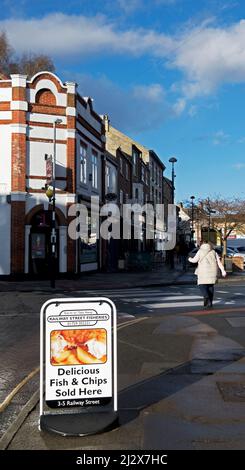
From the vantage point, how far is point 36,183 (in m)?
23.6

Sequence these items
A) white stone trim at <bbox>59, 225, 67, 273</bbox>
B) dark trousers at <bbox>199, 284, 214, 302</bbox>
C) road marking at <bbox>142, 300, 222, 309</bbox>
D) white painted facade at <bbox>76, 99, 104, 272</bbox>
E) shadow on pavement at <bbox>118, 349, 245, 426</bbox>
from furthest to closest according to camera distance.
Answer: white painted facade at <bbox>76, 99, 104, 272</bbox>
white stone trim at <bbox>59, 225, 67, 273</bbox>
road marking at <bbox>142, 300, 222, 309</bbox>
dark trousers at <bbox>199, 284, 214, 302</bbox>
shadow on pavement at <bbox>118, 349, 245, 426</bbox>

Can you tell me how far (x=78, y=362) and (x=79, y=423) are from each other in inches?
20.8

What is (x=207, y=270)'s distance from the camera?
1254 cm

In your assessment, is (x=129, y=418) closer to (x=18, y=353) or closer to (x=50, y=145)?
(x=18, y=353)

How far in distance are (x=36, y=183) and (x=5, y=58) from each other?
19.8 m

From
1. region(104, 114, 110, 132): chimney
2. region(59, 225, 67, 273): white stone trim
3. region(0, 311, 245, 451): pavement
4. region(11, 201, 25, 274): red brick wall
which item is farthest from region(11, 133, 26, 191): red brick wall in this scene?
region(104, 114, 110, 132): chimney

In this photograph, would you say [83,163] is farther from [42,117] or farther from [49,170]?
[49,170]

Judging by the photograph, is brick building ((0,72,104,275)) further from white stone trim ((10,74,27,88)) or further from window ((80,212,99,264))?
window ((80,212,99,264))

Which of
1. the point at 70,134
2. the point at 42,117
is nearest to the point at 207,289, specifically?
the point at 70,134

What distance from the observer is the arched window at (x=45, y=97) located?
2386 centimetres

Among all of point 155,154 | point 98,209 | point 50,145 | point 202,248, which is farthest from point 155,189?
point 202,248

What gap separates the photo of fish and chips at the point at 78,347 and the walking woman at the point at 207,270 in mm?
8002

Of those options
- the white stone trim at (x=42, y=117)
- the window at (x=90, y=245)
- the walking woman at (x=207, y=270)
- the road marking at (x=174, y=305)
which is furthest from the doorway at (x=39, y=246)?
the walking woman at (x=207, y=270)

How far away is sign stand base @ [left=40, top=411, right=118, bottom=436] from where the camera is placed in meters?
4.57
